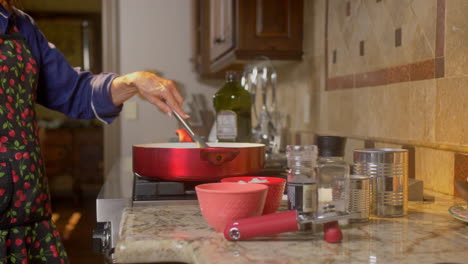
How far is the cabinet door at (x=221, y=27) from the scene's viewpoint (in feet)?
6.91

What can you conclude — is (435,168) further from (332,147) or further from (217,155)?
(217,155)

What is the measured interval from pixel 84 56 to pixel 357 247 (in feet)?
21.5

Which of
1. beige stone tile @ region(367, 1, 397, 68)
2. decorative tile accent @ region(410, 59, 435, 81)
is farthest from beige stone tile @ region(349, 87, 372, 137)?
decorative tile accent @ region(410, 59, 435, 81)

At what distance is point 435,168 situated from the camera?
1145 millimetres

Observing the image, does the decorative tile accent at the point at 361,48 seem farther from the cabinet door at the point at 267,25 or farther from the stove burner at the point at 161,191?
the stove burner at the point at 161,191

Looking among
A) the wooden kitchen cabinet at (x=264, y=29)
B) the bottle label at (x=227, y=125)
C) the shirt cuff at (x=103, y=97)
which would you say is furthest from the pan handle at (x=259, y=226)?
the wooden kitchen cabinet at (x=264, y=29)

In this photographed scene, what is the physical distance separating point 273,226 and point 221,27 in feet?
5.92

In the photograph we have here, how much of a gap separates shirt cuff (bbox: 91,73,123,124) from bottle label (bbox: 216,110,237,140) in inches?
21.7

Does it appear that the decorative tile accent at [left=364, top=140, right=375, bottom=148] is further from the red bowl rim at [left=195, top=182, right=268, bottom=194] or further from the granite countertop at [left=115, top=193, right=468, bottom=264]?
the red bowl rim at [left=195, top=182, right=268, bottom=194]

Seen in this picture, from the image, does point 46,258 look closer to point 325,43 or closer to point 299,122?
point 325,43

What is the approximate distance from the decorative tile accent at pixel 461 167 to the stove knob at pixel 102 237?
0.66 meters

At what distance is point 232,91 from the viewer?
2021mm

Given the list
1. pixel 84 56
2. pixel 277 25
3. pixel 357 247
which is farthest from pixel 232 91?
pixel 84 56

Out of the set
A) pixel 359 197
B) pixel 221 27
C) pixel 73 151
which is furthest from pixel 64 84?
pixel 73 151
